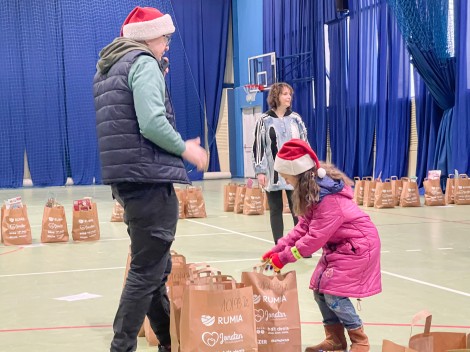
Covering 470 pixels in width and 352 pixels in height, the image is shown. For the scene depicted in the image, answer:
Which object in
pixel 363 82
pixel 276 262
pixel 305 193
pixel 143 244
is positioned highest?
pixel 363 82

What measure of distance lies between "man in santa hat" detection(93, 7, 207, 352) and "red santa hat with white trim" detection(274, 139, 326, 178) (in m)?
0.43

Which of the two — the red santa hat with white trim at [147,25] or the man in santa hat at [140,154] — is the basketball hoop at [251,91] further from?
the man in santa hat at [140,154]

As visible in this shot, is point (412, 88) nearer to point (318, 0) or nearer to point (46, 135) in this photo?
point (318, 0)

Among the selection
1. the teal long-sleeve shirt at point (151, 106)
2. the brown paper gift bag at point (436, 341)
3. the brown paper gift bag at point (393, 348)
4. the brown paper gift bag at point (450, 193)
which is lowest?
the brown paper gift bag at point (450, 193)

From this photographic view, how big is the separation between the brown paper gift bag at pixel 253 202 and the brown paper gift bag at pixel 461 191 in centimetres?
280

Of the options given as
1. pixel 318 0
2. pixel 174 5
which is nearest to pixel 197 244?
pixel 318 0

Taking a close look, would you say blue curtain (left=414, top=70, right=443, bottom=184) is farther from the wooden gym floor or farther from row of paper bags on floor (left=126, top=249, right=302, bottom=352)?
row of paper bags on floor (left=126, top=249, right=302, bottom=352)

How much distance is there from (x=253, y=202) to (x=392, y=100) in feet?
16.6

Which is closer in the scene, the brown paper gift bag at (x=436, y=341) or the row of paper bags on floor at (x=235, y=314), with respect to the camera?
the brown paper gift bag at (x=436, y=341)

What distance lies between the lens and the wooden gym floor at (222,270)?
3.23m

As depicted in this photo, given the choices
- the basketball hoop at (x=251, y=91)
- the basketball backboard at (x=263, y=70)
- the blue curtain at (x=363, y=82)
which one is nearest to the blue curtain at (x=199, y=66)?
the basketball hoop at (x=251, y=91)

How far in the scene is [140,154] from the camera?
8.20ft

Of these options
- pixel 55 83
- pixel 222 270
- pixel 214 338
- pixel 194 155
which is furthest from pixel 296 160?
pixel 55 83

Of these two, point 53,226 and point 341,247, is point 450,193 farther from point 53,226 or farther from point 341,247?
point 341,247
